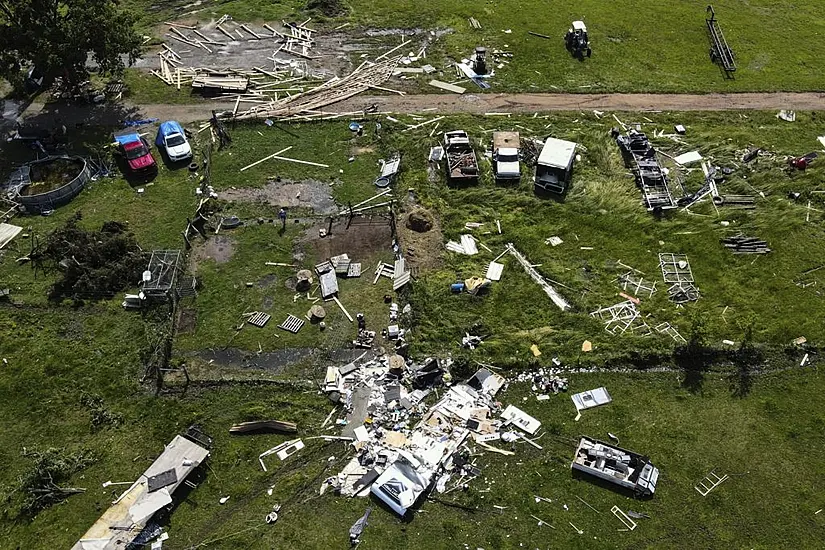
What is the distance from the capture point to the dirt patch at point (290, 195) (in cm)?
3878

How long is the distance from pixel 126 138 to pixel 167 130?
9.07 feet

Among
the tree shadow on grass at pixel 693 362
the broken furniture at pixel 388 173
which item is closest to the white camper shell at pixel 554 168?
the broken furniture at pixel 388 173

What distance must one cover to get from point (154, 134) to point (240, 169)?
8.40 meters

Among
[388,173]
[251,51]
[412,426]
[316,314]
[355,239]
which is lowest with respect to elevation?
[412,426]

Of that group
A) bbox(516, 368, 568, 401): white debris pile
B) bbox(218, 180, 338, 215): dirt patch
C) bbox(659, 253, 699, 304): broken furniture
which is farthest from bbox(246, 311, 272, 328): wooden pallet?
bbox(659, 253, 699, 304): broken furniture

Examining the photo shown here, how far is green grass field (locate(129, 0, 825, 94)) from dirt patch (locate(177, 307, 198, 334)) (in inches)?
1055

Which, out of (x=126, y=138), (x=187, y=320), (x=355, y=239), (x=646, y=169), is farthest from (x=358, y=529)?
(x=126, y=138)

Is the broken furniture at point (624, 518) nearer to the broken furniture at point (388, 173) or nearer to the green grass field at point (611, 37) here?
the broken furniture at point (388, 173)

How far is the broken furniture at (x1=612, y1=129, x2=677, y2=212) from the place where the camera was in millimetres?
38219

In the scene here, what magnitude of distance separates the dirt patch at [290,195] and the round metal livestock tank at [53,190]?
9342mm

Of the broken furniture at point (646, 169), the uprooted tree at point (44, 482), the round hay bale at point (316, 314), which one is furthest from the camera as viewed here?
the broken furniture at point (646, 169)

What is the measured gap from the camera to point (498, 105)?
152ft

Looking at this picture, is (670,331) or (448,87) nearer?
(670,331)

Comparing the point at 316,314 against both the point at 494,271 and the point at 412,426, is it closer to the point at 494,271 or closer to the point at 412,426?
the point at 412,426
